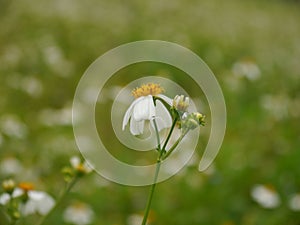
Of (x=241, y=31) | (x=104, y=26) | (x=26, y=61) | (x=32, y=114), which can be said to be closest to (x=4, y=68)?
(x=26, y=61)

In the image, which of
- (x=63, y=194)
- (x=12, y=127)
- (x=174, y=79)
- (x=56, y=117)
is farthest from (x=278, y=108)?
(x=63, y=194)

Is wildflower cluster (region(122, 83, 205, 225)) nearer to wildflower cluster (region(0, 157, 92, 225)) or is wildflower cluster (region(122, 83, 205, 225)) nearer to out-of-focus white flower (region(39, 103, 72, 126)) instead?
wildflower cluster (region(0, 157, 92, 225))

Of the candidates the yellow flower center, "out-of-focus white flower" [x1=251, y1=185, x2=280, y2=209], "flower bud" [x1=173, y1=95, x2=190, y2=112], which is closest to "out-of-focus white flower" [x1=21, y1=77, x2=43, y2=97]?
"out-of-focus white flower" [x1=251, y1=185, x2=280, y2=209]

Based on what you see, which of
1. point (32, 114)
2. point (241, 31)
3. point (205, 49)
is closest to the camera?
point (32, 114)

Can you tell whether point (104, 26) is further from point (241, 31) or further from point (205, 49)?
point (241, 31)

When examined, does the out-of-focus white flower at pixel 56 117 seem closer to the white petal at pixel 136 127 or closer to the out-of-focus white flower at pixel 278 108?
the out-of-focus white flower at pixel 278 108

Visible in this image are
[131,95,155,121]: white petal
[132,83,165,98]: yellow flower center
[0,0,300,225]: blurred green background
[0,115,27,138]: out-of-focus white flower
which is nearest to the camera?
[131,95,155,121]: white petal
